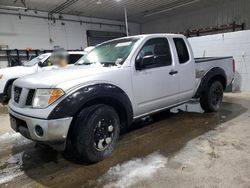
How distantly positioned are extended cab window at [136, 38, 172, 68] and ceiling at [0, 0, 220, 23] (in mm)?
8846

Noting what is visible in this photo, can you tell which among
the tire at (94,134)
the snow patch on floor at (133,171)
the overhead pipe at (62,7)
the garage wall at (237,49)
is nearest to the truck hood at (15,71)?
the overhead pipe at (62,7)

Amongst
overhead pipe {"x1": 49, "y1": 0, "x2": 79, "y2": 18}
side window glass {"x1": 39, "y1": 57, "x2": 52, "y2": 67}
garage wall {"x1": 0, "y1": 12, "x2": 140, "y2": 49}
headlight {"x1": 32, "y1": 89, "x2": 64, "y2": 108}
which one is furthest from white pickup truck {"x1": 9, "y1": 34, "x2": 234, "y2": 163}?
garage wall {"x1": 0, "y1": 12, "x2": 140, "y2": 49}

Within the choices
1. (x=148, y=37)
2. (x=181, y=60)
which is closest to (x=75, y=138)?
(x=148, y=37)

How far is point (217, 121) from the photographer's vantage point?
4.32m

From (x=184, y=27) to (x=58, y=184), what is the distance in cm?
1524

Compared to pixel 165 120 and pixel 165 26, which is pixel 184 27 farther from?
pixel 165 120

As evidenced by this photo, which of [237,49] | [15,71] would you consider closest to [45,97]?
[15,71]

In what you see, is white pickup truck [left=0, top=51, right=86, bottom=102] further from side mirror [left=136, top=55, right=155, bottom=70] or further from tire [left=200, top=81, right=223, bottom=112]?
side mirror [left=136, top=55, right=155, bottom=70]

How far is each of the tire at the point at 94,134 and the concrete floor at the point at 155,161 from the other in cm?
15

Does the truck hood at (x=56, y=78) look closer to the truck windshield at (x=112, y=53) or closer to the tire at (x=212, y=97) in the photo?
the truck windshield at (x=112, y=53)

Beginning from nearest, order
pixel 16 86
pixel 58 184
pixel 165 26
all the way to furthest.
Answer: pixel 58 184, pixel 16 86, pixel 165 26

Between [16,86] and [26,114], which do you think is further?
[16,86]

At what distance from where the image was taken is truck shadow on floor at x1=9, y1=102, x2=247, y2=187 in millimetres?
2635

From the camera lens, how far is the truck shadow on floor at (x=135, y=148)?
2635 mm
